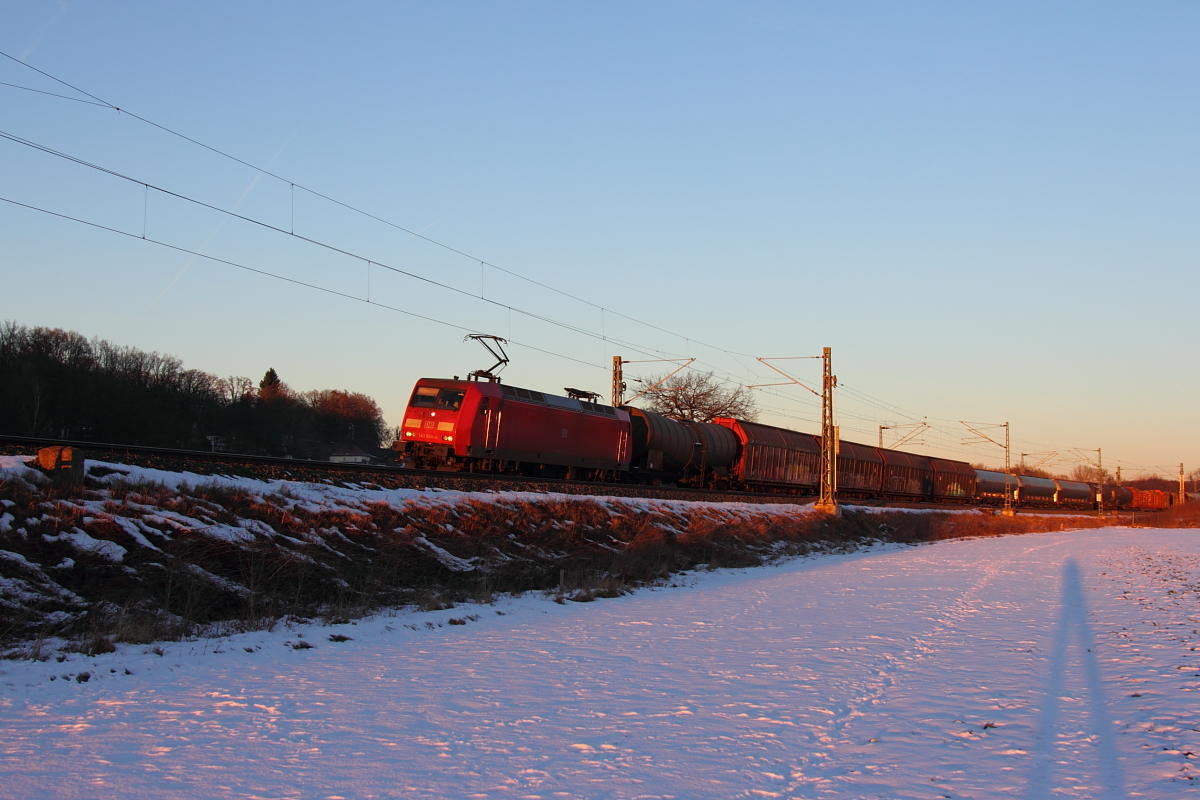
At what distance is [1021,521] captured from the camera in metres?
55.3

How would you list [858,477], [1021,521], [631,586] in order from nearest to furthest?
[631,586], [858,477], [1021,521]

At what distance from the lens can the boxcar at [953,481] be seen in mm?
59656

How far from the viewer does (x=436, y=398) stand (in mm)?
25078

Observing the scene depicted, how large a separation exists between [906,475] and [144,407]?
174 ft

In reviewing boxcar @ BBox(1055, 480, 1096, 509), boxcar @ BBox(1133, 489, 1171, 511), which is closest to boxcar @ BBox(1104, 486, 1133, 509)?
boxcar @ BBox(1055, 480, 1096, 509)

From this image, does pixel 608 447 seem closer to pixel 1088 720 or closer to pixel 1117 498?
pixel 1088 720

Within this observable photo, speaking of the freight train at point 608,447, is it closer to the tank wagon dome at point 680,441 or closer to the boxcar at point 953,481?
the tank wagon dome at point 680,441

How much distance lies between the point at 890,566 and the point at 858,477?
24315mm

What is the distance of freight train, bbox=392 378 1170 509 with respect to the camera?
24567 millimetres

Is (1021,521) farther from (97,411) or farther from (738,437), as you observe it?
(97,411)

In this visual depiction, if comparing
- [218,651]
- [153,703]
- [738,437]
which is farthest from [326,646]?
[738,437]

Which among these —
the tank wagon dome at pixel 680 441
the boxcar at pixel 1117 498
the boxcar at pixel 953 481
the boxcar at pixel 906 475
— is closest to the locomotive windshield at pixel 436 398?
the tank wagon dome at pixel 680 441

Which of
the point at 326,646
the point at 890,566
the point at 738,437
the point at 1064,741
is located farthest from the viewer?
the point at 738,437

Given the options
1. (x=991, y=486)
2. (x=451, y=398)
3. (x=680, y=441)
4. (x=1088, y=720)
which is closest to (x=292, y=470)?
(x=451, y=398)
